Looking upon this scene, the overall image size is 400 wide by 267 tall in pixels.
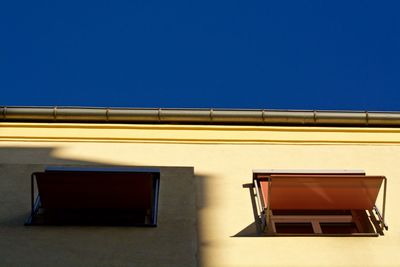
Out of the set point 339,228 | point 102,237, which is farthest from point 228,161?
point 102,237

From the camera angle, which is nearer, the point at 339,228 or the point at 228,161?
the point at 339,228

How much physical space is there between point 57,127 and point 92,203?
107 inches

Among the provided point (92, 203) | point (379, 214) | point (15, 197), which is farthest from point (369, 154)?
point (15, 197)

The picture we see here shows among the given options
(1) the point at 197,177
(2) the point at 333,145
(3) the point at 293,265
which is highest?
(2) the point at 333,145

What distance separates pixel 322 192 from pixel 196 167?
181cm

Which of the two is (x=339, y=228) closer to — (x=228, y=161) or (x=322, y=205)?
(x=322, y=205)

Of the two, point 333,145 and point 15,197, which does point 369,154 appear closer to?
point 333,145

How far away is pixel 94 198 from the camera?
7.48 metres

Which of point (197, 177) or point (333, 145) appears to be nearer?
point (197, 177)

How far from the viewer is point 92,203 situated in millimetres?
7500

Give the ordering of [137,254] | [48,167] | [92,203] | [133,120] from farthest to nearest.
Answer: [133,120] → [48,167] → [92,203] → [137,254]

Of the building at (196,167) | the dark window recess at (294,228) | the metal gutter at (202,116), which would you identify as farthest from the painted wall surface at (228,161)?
the dark window recess at (294,228)

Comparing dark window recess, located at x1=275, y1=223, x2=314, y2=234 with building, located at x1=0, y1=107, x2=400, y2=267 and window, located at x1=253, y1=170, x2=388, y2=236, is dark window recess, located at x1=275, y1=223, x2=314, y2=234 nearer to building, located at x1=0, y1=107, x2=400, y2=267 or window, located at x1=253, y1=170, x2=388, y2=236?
window, located at x1=253, y1=170, x2=388, y2=236

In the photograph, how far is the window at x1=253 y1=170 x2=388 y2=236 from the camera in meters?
7.52
